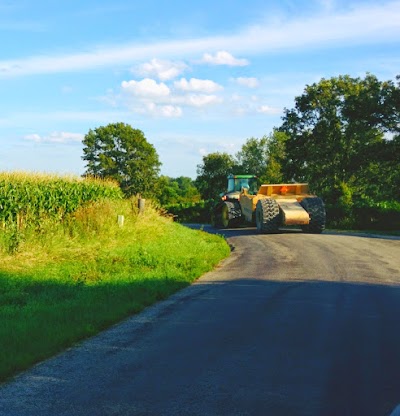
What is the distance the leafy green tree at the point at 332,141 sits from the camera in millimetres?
49344

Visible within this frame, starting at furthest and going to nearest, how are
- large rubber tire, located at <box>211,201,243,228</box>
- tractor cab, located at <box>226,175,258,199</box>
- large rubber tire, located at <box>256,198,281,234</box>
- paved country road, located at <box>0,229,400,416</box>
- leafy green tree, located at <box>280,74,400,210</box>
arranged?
1. leafy green tree, located at <box>280,74,400,210</box>
2. tractor cab, located at <box>226,175,258,199</box>
3. large rubber tire, located at <box>211,201,243,228</box>
4. large rubber tire, located at <box>256,198,281,234</box>
5. paved country road, located at <box>0,229,400,416</box>

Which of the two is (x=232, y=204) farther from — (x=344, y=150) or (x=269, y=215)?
(x=344, y=150)

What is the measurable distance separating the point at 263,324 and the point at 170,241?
12.4m

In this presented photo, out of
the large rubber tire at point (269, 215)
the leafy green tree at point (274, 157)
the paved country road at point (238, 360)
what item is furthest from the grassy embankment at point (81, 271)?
the leafy green tree at point (274, 157)

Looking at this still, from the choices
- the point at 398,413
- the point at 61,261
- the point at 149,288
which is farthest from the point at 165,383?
the point at 61,261

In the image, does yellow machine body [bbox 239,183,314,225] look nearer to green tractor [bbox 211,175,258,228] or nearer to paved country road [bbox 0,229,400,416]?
green tractor [bbox 211,175,258,228]

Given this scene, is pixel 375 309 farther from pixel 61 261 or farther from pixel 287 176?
pixel 287 176

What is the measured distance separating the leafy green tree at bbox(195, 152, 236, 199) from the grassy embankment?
160 feet

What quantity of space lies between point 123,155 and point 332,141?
34.4 m

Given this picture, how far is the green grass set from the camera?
25.5 feet

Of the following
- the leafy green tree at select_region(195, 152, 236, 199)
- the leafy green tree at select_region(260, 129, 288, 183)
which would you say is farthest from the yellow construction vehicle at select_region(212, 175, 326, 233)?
the leafy green tree at select_region(195, 152, 236, 199)

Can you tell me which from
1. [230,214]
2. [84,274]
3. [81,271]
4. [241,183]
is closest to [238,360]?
[84,274]

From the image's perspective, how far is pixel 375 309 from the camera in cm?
934

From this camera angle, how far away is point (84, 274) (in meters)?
13.4
